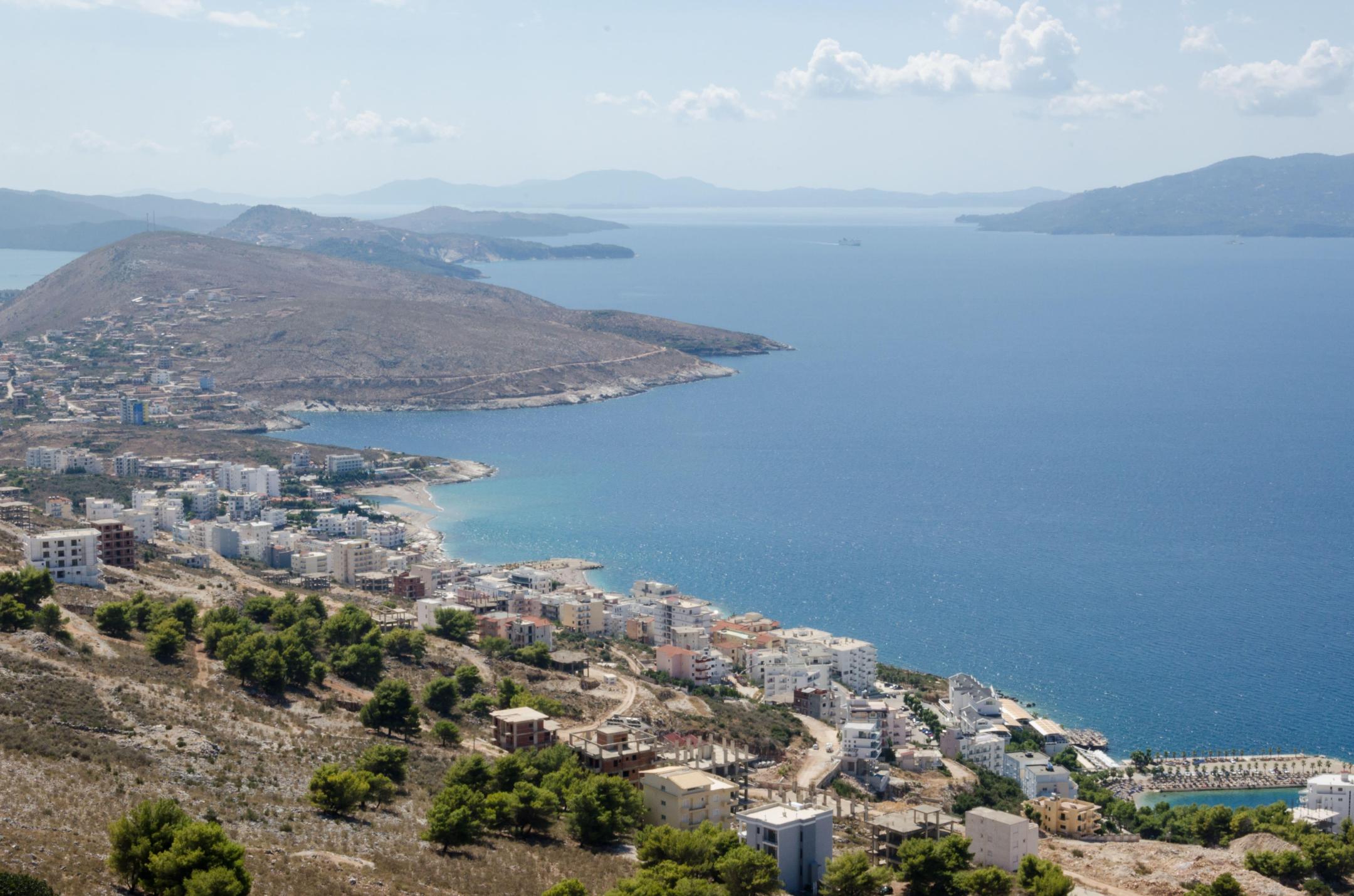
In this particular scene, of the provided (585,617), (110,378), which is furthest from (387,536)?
(110,378)

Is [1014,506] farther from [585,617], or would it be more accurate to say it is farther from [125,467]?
[125,467]

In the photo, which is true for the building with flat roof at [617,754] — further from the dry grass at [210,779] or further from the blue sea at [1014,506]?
the blue sea at [1014,506]

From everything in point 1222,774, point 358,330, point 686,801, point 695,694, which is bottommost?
point 1222,774

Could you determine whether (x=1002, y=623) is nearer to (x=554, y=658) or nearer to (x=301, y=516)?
(x=554, y=658)

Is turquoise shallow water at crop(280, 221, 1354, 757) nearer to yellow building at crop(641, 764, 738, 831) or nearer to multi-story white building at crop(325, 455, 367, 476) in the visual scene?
multi-story white building at crop(325, 455, 367, 476)

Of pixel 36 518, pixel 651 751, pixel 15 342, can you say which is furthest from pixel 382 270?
pixel 651 751

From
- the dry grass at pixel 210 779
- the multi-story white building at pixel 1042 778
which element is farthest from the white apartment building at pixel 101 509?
the multi-story white building at pixel 1042 778

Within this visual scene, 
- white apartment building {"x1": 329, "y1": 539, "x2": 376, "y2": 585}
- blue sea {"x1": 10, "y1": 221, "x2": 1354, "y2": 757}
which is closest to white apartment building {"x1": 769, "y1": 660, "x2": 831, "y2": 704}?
blue sea {"x1": 10, "y1": 221, "x2": 1354, "y2": 757}

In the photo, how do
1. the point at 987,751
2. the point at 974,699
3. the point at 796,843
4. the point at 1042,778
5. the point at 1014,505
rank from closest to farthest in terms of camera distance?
1. the point at 796,843
2. the point at 1042,778
3. the point at 987,751
4. the point at 974,699
5. the point at 1014,505
